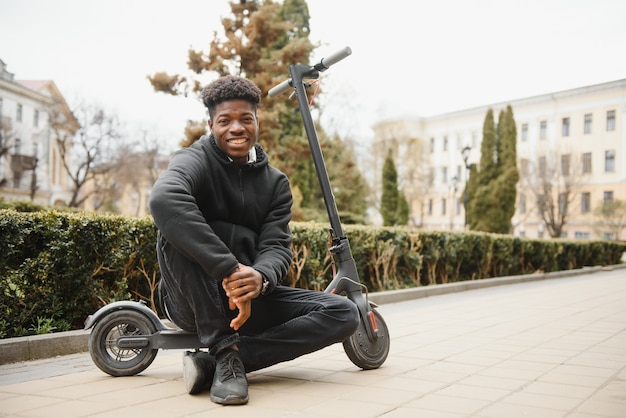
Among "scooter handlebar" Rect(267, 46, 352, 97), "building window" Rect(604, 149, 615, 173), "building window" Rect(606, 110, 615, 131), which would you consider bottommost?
"scooter handlebar" Rect(267, 46, 352, 97)

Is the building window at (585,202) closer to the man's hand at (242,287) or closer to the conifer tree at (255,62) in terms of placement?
the conifer tree at (255,62)

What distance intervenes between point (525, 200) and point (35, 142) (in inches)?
1628

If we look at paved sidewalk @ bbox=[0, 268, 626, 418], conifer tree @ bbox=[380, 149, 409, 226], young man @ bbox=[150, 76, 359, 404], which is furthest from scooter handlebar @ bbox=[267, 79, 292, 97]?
conifer tree @ bbox=[380, 149, 409, 226]

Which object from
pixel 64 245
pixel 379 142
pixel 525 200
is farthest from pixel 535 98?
pixel 64 245

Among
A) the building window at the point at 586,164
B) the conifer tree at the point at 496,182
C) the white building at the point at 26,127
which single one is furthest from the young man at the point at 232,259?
the building window at the point at 586,164

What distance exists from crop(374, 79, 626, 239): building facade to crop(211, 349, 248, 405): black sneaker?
41.4 metres

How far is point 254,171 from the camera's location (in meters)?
3.90

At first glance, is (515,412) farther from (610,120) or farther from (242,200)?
(610,120)

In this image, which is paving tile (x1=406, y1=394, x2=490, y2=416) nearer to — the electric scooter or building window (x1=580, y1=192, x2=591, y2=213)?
the electric scooter

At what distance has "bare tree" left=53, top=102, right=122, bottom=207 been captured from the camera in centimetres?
3749

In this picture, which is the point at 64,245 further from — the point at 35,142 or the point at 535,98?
the point at 535,98

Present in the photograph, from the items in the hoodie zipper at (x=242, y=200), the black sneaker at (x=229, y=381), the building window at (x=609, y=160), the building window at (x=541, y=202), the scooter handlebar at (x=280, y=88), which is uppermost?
the building window at (x=609, y=160)

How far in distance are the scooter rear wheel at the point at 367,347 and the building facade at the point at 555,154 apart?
4028 cm

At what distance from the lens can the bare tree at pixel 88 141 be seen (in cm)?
3749
